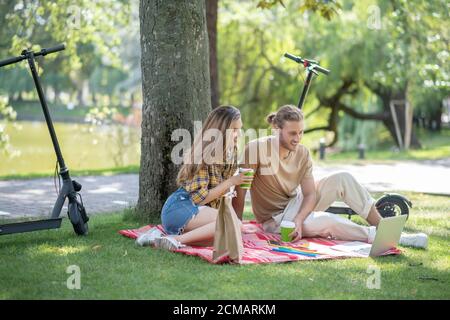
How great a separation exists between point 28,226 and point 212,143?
1468 millimetres

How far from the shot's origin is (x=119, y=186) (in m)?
9.58

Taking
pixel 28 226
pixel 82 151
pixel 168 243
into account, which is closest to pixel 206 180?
pixel 168 243

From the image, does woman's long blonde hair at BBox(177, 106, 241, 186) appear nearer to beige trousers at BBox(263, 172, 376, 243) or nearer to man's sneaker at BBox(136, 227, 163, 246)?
man's sneaker at BBox(136, 227, 163, 246)

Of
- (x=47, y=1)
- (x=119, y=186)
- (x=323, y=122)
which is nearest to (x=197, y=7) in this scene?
(x=119, y=186)

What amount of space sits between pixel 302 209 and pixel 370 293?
61.4 inches

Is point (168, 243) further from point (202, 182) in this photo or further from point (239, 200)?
point (239, 200)

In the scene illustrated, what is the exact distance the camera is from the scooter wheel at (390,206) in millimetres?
6033

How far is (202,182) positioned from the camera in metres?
5.18

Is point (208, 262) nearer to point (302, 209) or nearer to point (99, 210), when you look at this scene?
point (302, 209)

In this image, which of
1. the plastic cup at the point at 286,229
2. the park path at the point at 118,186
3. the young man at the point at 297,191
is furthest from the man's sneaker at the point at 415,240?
the park path at the point at 118,186

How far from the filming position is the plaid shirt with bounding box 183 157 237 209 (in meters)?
5.19

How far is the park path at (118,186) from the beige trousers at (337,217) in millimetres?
1710

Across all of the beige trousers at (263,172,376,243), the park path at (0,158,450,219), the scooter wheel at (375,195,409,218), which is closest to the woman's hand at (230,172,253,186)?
the beige trousers at (263,172,376,243)

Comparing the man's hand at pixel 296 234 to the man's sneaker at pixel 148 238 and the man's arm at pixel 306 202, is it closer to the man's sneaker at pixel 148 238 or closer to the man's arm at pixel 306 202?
the man's arm at pixel 306 202
